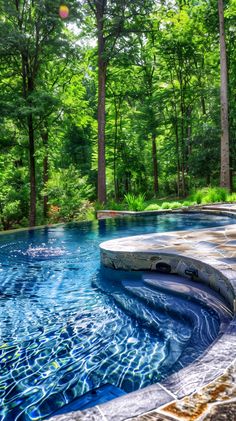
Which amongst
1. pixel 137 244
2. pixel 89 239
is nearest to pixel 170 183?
pixel 89 239

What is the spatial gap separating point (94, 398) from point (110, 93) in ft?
56.2

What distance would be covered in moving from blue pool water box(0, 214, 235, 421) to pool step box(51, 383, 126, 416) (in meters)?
0.04

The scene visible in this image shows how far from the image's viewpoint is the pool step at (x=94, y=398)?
1792 mm

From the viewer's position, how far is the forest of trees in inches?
395

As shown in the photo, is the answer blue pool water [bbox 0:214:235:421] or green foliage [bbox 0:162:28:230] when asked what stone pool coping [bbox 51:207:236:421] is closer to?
blue pool water [bbox 0:214:235:421]

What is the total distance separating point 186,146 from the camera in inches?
617

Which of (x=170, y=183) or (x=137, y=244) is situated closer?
(x=137, y=244)

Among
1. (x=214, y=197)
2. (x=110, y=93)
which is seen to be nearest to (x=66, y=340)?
(x=214, y=197)

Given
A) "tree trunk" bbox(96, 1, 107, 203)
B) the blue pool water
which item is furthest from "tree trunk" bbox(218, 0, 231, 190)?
A: the blue pool water

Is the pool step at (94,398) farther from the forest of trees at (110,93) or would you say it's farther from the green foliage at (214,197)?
the green foliage at (214,197)

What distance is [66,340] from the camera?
2.58 metres

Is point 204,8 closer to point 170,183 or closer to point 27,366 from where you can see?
point 170,183

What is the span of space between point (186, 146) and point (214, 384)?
15151 mm

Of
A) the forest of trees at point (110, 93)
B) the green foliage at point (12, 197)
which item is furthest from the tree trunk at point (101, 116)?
the green foliage at point (12, 197)
